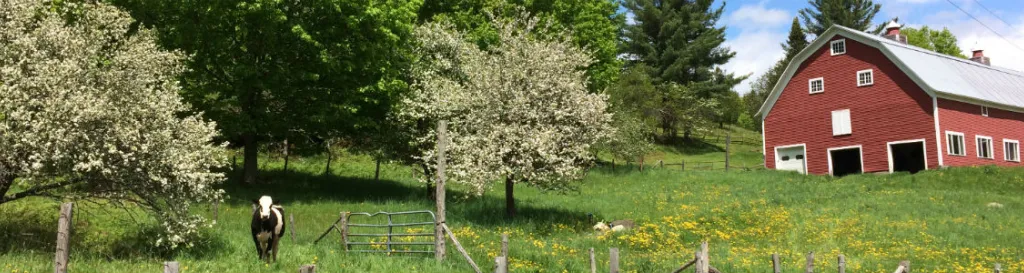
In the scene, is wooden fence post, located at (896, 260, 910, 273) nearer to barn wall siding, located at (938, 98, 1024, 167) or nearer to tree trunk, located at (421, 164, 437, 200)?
tree trunk, located at (421, 164, 437, 200)

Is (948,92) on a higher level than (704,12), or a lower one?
lower

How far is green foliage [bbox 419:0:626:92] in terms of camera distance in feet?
128

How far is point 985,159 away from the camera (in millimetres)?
44438

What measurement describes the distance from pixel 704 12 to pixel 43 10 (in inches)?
2705

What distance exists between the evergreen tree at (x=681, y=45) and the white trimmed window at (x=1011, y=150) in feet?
93.1

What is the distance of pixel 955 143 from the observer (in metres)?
42.8

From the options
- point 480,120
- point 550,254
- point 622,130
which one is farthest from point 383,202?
point 622,130

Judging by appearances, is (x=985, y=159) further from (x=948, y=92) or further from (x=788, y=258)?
(x=788, y=258)

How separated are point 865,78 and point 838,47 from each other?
102 inches

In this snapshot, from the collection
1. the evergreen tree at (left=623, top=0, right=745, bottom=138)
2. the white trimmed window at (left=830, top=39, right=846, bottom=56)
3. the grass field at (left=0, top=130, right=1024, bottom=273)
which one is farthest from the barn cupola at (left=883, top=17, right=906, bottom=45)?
the evergreen tree at (left=623, top=0, right=745, bottom=138)

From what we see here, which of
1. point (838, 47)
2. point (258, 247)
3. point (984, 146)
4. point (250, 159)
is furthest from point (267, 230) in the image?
point (984, 146)

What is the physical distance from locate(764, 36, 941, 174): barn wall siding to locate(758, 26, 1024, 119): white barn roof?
1.47 feet

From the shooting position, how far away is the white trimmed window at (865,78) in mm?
43947

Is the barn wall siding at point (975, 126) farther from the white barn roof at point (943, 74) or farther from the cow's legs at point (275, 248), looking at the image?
the cow's legs at point (275, 248)
